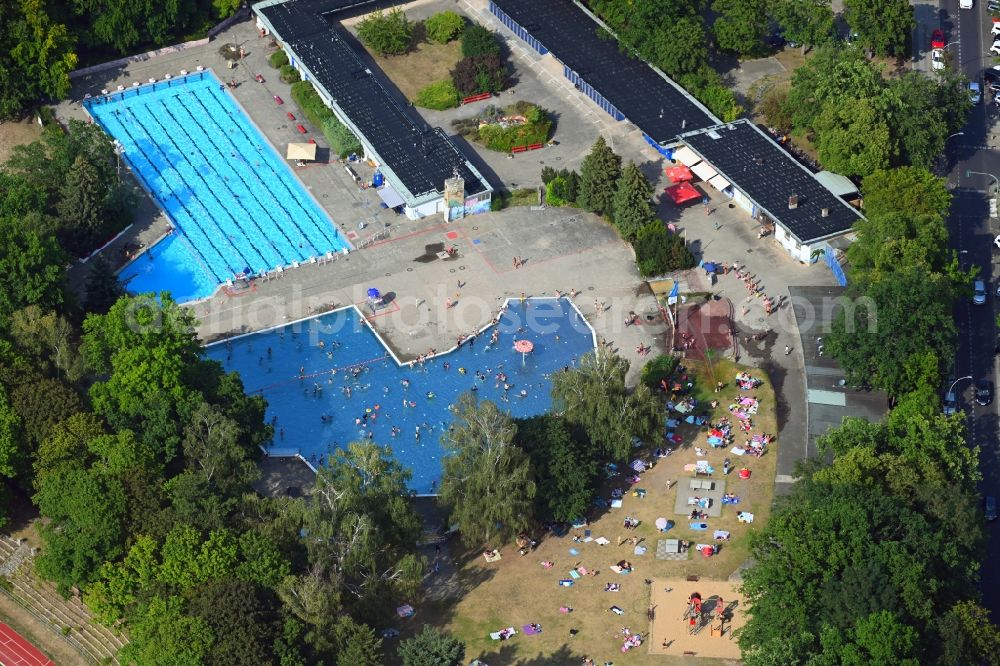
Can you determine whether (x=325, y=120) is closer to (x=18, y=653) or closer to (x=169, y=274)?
(x=169, y=274)

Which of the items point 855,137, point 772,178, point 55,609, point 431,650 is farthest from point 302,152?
point 431,650

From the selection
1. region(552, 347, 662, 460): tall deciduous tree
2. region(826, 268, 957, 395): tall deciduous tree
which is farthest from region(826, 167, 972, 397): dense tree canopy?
region(552, 347, 662, 460): tall deciduous tree

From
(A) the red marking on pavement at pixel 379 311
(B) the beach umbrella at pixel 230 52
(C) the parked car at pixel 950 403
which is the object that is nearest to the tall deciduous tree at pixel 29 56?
(B) the beach umbrella at pixel 230 52

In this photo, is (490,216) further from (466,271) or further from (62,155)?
(62,155)

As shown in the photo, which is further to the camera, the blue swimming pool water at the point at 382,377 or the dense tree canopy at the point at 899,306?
the blue swimming pool water at the point at 382,377

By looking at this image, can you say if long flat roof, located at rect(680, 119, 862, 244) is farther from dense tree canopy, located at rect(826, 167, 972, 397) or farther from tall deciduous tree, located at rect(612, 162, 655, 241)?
tall deciduous tree, located at rect(612, 162, 655, 241)

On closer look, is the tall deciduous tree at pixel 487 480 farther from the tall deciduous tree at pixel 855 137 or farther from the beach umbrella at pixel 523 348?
the tall deciduous tree at pixel 855 137
